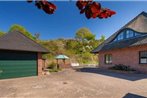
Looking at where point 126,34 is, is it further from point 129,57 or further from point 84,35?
point 84,35

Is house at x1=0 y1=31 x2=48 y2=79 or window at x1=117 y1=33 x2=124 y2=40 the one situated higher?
window at x1=117 y1=33 x2=124 y2=40

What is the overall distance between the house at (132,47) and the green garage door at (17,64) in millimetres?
11487

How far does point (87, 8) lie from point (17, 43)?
16.0 meters

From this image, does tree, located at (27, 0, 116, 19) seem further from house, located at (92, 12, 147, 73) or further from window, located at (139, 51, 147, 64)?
window, located at (139, 51, 147, 64)

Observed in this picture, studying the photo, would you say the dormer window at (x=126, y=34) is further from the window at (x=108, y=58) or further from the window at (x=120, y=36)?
the window at (x=108, y=58)

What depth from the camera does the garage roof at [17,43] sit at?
1587 cm

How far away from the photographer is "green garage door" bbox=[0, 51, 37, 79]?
50.9ft

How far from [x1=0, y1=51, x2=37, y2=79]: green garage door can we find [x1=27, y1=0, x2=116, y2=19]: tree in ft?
47.2

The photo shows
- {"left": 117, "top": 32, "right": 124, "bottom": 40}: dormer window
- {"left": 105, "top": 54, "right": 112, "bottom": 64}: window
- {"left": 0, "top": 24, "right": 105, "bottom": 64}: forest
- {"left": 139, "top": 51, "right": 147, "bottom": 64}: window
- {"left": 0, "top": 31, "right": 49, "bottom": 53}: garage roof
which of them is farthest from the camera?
{"left": 0, "top": 24, "right": 105, "bottom": 64}: forest

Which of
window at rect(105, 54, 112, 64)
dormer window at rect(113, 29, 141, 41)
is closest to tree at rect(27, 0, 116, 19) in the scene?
dormer window at rect(113, 29, 141, 41)

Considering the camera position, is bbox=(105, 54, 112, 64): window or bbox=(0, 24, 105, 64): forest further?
bbox=(0, 24, 105, 64): forest

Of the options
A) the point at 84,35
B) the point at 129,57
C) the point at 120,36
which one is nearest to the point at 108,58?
the point at 120,36

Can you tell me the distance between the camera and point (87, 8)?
2.47 metres

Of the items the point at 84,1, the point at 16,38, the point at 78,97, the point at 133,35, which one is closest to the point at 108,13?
the point at 84,1
